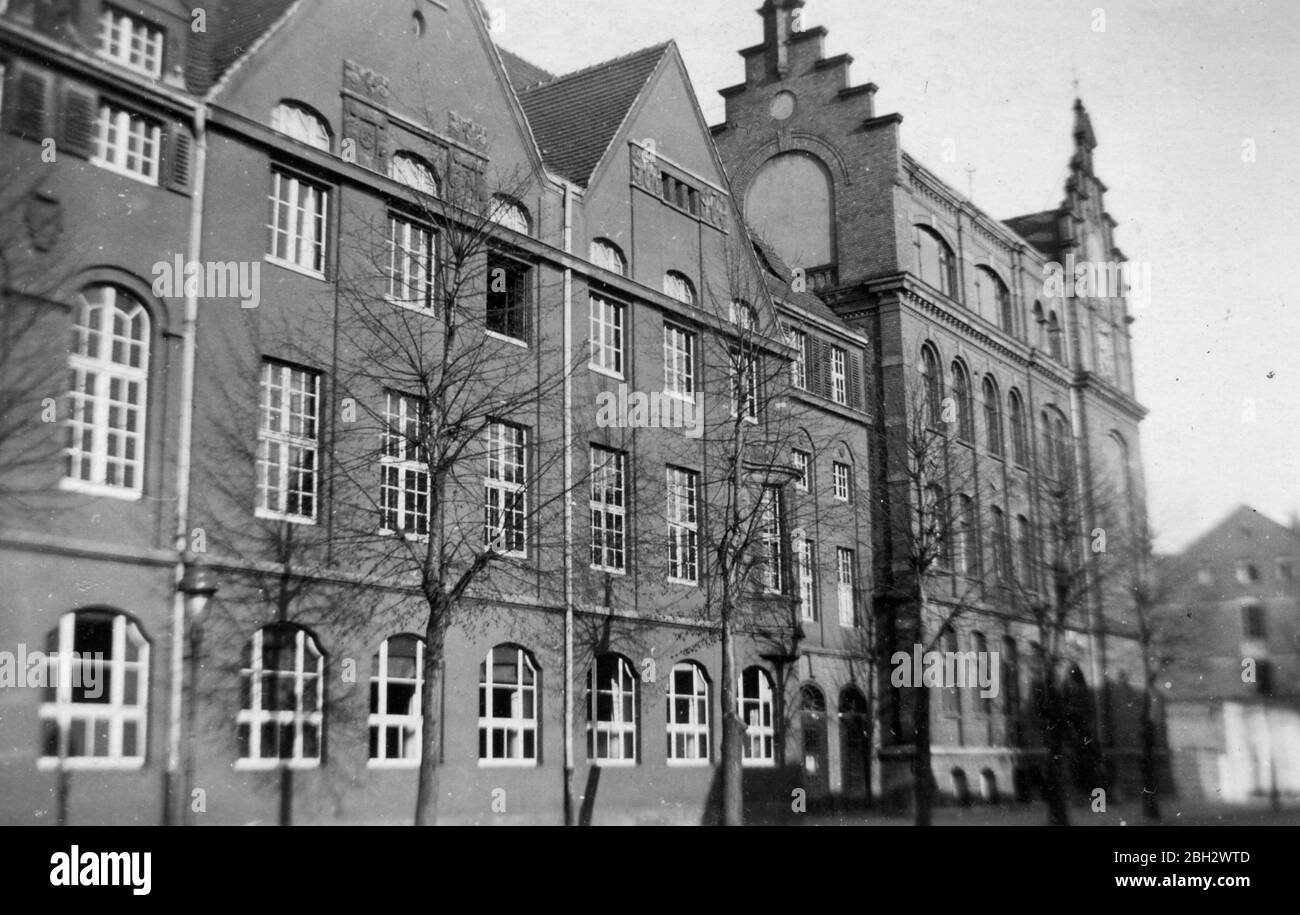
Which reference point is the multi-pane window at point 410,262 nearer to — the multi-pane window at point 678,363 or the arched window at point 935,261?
the multi-pane window at point 678,363

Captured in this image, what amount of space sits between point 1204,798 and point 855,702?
6.71 meters

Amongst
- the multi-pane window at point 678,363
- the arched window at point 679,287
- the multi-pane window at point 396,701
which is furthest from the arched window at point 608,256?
the multi-pane window at point 396,701

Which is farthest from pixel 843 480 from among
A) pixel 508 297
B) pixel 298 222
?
pixel 298 222

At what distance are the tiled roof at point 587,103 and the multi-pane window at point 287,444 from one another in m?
7.01

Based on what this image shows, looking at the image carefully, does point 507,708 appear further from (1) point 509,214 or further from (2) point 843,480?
(2) point 843,480

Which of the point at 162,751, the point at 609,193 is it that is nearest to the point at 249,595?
the point at 162,751

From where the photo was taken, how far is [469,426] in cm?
1497

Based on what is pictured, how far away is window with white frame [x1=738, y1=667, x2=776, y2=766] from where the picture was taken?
18.8 metres

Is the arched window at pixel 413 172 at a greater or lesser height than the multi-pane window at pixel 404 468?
greater

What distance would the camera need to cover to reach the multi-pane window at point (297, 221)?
556 inches

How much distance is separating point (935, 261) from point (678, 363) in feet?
25.2

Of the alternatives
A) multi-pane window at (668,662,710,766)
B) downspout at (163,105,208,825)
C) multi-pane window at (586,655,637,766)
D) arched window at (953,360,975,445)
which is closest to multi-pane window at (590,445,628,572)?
multi-pane window at (586,655,637,766)

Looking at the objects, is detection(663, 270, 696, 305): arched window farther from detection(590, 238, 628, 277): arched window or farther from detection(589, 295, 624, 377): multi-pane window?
detection(589, 295, 624, 377): multi-pane window

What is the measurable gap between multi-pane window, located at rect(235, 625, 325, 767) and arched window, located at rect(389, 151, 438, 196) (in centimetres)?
546
